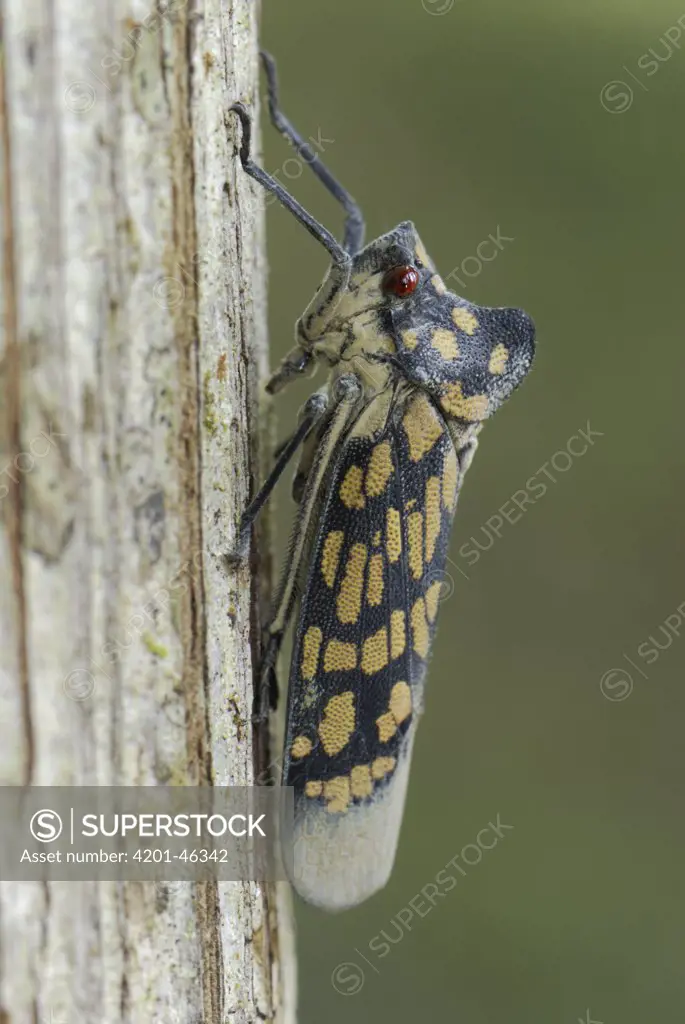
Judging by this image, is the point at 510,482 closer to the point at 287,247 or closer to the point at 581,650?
the point at 581,650

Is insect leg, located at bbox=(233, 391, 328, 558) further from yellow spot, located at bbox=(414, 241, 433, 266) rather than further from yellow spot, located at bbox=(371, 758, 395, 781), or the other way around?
yellow spot, located at bbox=(371, 758, 395, 781)

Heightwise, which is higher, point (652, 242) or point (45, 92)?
point (652, 242)

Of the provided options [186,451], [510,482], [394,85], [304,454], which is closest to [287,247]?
[394,85]

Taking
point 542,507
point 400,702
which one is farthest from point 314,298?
point 542,507

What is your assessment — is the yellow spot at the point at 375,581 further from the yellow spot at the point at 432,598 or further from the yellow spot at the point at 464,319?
the yellow spot at the point at 464,319

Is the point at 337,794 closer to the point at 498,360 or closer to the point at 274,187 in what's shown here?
the point at 498,360

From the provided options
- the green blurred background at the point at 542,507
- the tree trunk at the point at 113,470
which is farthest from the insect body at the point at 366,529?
the green blurred background at the point at 542,507
